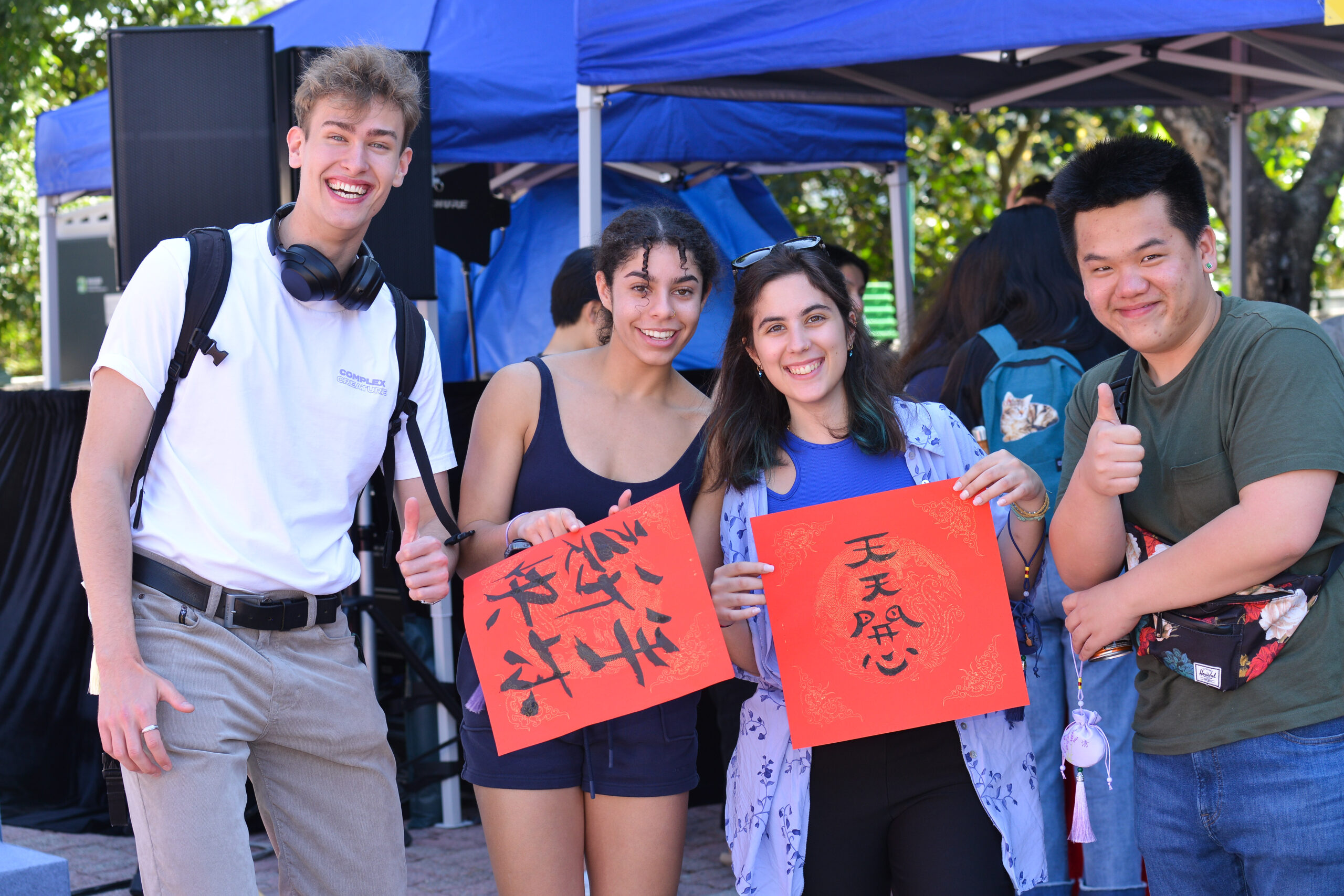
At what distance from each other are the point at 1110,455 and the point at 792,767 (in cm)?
88

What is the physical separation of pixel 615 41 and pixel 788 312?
2083mm

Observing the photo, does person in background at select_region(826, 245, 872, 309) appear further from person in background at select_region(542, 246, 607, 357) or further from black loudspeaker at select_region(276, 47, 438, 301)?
black loudspeaker at select_region(276, 47, 438, 301)

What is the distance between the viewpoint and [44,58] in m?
12.0

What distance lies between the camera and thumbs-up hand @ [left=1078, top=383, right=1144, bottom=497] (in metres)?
2.01

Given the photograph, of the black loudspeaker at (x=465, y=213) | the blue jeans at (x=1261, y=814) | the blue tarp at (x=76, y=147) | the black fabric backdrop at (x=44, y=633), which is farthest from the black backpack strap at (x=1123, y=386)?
the blue tarp at (x=76, y=147)

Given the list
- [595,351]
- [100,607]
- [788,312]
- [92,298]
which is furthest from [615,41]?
[92,298]

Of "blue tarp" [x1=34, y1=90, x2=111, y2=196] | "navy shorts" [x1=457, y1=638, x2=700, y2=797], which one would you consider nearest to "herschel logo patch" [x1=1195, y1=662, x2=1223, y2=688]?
"navy shorts" [x1=457, y1=638, x2=700, y2=797]

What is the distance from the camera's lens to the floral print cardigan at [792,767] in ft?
7.79

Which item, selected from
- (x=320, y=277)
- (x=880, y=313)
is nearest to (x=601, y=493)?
(x=320, y=277)

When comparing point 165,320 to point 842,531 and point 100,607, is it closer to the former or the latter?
point 100,607

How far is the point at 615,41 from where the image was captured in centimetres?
423

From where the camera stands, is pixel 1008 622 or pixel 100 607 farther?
pixel 1008 622

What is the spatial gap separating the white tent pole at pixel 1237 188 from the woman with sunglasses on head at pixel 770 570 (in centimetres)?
413

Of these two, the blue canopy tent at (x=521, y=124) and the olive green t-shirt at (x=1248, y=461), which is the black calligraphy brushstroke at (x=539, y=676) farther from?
the blue canopy tent at (x=521, y=124)
